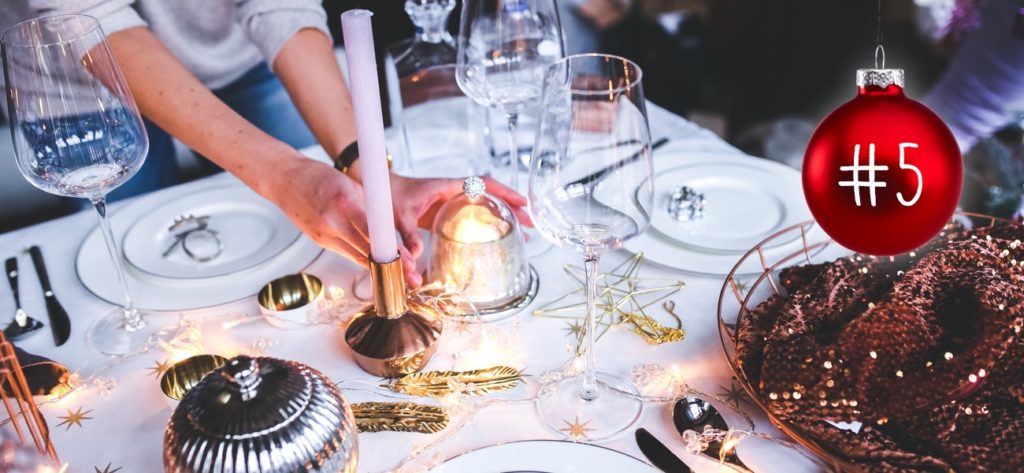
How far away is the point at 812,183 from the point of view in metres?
0.59

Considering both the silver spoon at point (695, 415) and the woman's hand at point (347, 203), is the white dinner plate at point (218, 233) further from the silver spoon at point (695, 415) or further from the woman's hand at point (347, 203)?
the silver spoon at point (695, 415)

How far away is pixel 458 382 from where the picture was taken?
731mm

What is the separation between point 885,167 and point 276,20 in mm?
923

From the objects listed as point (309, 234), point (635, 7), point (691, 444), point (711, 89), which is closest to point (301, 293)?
point (309, 234)

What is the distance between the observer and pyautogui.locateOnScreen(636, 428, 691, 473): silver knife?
0.63 meters

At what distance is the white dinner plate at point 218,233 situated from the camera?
0.91 metres

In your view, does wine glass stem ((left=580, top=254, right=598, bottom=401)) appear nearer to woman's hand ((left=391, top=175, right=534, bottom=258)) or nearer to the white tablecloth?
the white tablecloth

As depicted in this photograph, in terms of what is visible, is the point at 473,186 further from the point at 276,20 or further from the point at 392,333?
the point at 276,20

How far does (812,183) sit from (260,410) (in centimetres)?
44

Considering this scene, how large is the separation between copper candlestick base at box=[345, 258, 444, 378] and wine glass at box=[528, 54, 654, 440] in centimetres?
13

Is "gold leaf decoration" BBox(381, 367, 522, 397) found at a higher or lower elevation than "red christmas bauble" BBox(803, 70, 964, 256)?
lower

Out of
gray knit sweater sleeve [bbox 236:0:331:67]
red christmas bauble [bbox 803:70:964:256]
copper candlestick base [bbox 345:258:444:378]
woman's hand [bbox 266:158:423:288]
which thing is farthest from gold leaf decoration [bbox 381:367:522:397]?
gray knit sweater sleeve [bbox 236:0:331:67]

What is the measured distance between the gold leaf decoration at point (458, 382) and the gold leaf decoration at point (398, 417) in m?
0.02

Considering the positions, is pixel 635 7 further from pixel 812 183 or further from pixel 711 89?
pixel 812 183
